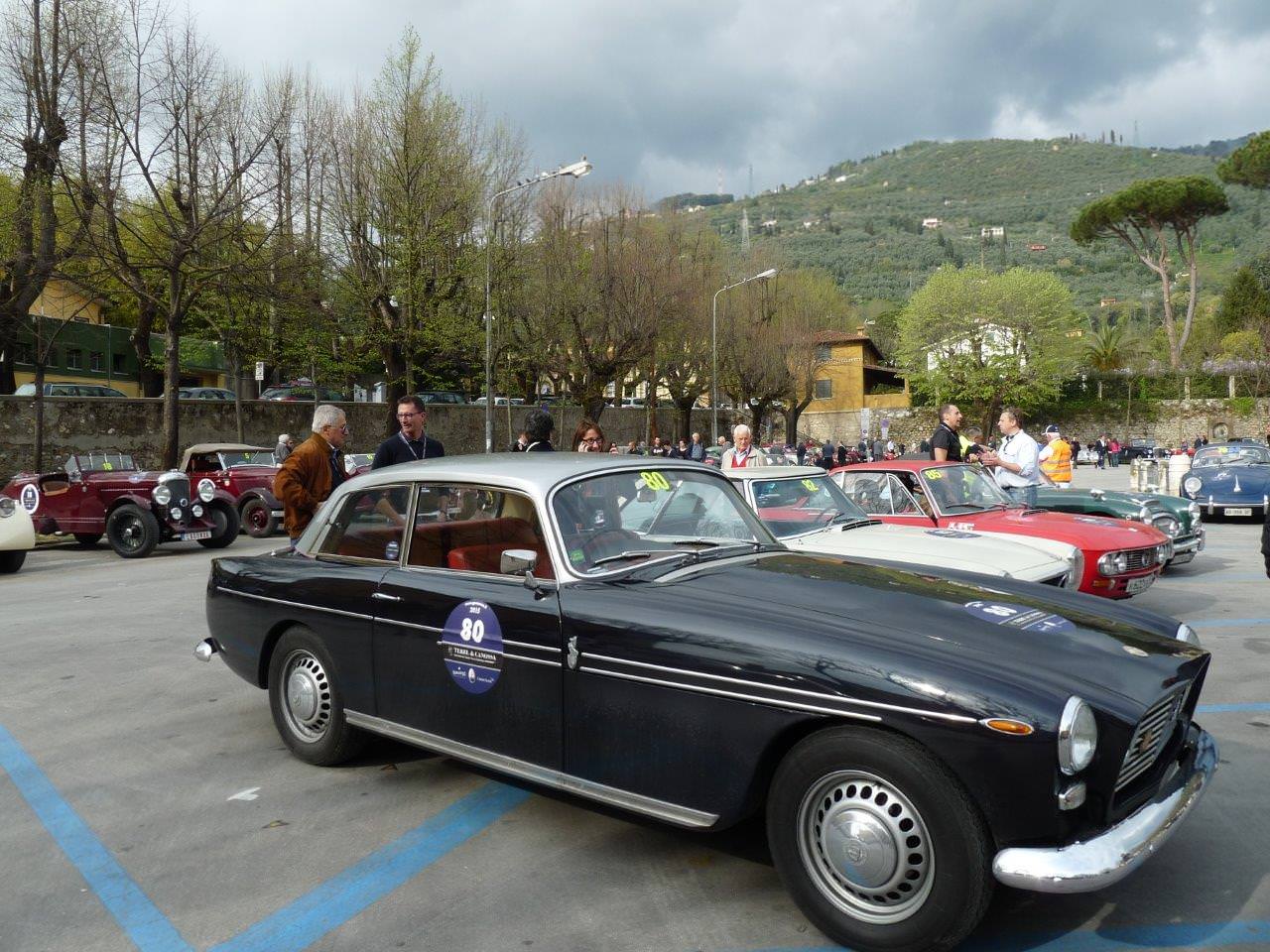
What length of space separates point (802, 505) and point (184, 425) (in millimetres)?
26052

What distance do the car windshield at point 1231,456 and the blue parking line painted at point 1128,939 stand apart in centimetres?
1720

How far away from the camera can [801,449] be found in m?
33.9

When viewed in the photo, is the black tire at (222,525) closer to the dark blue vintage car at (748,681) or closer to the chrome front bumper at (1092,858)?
the dark blue vintage car at (748,681)

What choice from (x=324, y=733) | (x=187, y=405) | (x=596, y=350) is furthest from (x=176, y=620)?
(x=596, y=350)

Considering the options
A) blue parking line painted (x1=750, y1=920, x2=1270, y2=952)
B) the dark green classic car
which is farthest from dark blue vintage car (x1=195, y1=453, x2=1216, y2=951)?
the dark green classic car

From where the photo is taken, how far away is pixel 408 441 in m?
7.43

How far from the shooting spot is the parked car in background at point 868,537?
6441mm

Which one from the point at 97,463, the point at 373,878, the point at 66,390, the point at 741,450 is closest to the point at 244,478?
the point at 97,463

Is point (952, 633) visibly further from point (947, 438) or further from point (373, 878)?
point (947, 438)

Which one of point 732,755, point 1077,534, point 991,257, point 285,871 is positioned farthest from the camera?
point 991,257

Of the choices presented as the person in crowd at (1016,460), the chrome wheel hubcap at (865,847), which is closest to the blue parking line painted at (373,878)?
the chrome wheel hubcap at (865,847)

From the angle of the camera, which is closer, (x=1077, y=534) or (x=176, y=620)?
(x=1077, y=534)

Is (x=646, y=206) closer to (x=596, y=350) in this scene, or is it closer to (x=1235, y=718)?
(x=596, y=350)

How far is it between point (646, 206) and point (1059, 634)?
1452 inches
